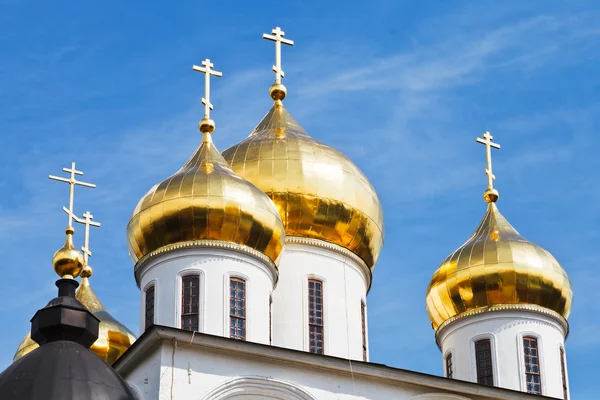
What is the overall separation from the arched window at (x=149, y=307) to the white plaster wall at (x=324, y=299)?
1920 mm

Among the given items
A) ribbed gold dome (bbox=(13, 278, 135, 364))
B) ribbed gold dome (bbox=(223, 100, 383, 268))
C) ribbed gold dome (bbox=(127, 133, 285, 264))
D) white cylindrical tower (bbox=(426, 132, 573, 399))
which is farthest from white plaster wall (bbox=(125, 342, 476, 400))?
ribbed gold dome (bbox=(13, 278, 135, 364))

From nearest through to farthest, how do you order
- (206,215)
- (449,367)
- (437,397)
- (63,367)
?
1. (63,367)
2. (437,397)
3. (206,215)
4. (449,367)

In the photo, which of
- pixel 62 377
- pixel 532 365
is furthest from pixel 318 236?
pixel 62 377

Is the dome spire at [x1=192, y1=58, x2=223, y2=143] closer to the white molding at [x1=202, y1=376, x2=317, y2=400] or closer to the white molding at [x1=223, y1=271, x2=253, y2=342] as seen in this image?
the white molding at [x1=223, y1=271, x2=253, y2=342]

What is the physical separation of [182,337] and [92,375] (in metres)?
7.95

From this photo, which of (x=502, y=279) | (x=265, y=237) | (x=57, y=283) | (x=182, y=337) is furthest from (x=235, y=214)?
(x=57, y=283)

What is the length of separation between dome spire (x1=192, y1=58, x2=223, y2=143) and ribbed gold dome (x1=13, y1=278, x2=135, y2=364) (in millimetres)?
4161

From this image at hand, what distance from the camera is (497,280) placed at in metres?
26.2

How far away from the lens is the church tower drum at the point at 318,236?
2530cm

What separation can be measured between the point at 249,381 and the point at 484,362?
5.32 meters

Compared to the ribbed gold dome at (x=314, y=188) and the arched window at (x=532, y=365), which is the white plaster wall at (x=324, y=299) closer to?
the ribbed gold dome at (x=314, y=188)

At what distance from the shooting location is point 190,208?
24.0 m

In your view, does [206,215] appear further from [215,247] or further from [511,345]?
[511,345]

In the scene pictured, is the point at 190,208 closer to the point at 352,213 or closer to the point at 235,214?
the point at 235,214
